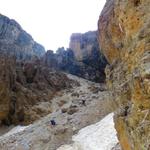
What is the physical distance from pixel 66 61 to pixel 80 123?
197 feet

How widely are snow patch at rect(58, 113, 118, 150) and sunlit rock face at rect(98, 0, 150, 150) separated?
11.4 meters

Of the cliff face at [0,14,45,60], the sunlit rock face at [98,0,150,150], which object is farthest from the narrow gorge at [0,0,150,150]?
the cliff face at [0,14,45,60]

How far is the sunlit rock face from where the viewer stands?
30.4 feet

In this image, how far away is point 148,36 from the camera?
33.3 feet

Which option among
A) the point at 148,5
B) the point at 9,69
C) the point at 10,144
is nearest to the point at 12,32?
the point at 9,69

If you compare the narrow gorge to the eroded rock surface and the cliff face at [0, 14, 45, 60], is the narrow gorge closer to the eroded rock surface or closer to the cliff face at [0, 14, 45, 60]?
the eroded rock surface

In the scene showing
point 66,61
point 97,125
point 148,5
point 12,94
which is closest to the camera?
point 148,5

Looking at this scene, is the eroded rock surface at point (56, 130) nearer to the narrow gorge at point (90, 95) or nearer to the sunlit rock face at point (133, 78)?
the narrow gorge at point (90, 95)

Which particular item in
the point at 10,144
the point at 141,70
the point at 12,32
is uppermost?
the point at 12,32

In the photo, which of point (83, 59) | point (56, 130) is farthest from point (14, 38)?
point (56, 130)

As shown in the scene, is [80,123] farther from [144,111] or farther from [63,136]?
[144,111]

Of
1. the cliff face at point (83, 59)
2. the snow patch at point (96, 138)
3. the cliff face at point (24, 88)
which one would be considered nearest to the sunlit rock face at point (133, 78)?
the snow patch at point (96, 138)

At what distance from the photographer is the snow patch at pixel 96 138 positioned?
80.3 feet

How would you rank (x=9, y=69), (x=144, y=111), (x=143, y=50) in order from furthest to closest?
(x=9, y=69), (x=143, y=50), (x=144, y=111)
